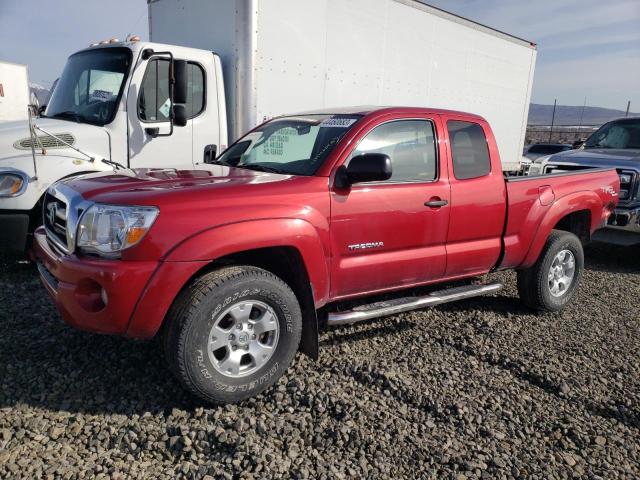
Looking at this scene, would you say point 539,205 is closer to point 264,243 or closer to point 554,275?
point 554,275

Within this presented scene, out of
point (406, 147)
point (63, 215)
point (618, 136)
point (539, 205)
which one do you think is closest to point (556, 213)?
point (539, 205)

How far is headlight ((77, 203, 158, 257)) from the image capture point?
2.73 metres

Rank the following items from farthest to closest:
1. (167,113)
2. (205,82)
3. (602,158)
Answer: (602,158) → (205,82) → (167,113)

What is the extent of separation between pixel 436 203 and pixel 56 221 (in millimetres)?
2619

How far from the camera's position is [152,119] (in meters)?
5.51

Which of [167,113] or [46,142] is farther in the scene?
[167,113]

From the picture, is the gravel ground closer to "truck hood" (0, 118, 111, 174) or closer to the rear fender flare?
the rear fender flare

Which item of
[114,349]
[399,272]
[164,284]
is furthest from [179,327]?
[399,272]

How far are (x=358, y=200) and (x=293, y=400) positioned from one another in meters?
1.34

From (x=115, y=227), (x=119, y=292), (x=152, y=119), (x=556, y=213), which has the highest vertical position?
(x=152, y=119)

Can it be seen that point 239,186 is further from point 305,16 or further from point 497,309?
point 305,16

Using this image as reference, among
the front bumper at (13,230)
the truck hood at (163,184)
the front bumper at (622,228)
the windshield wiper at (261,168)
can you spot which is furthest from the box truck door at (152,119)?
the front bumper at (622,228)

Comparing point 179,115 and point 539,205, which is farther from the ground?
point 179,115

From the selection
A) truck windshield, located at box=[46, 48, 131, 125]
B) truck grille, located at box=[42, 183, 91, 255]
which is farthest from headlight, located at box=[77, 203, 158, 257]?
truck windshield, located at box=[46, 48, 131, 125]
